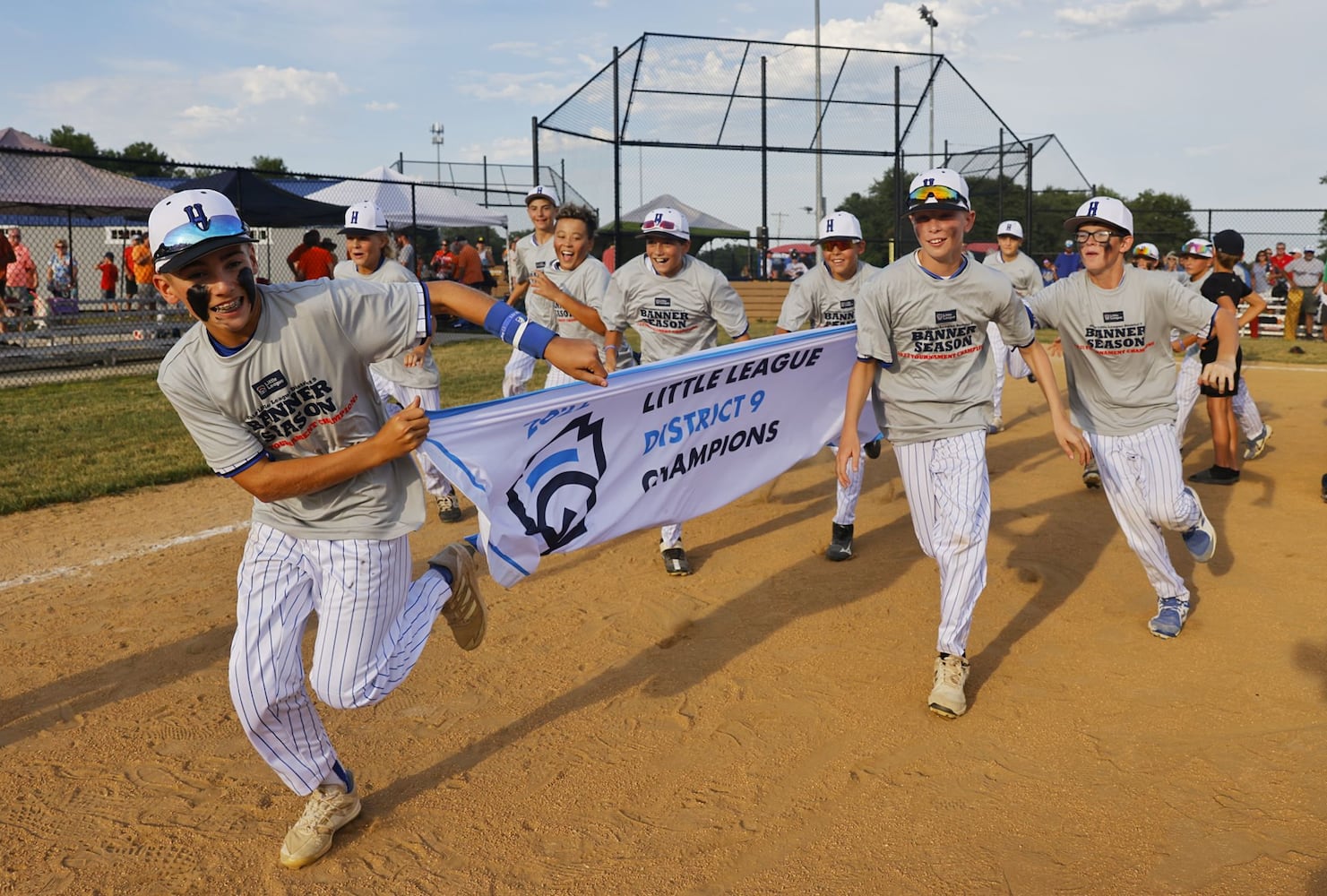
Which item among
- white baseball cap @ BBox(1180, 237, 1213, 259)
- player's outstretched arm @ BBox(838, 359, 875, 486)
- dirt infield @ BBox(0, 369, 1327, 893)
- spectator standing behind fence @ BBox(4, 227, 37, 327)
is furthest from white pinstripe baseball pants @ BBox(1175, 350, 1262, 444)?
spectator standing behind fence @ BBox(4, 227, 37, 327)

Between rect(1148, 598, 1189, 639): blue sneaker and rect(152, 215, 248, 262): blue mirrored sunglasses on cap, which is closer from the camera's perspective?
rect(152, 215, 248, 262): blue mirrored sunglasses on cap

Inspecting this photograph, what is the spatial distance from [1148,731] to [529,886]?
8.99 feet

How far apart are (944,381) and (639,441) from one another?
150cm

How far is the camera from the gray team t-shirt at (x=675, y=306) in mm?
7387

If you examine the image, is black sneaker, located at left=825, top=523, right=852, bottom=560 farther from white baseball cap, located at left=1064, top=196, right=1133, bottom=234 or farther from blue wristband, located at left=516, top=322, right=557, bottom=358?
blue wristband, located at left=516, top=322, right=557, bottom=358

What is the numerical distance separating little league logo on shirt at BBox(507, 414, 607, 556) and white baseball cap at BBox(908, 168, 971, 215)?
1.78m

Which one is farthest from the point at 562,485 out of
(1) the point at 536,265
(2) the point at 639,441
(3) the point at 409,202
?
(3) the point at 409,202

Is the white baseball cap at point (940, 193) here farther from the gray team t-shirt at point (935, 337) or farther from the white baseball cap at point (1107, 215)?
the white baseball cap at point (1107, 215)

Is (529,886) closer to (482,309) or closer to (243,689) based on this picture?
(243,689)

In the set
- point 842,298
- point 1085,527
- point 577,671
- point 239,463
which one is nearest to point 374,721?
point 577,671

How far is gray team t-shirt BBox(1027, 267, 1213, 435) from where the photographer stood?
5676mm

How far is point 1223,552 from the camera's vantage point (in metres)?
7.23

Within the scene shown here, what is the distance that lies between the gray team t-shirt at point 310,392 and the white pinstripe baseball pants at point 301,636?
0.09 m

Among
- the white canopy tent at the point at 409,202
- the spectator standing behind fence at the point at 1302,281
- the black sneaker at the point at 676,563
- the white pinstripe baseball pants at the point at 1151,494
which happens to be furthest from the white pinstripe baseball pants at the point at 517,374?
the spectator standing behind fence at the point at 1302,281
